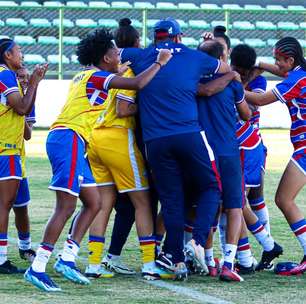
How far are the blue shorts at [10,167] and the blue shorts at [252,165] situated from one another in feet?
6.24

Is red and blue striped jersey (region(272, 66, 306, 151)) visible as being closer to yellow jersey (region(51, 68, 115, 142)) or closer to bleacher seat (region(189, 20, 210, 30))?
yellow jersey (region(51, 68, 115, 142))

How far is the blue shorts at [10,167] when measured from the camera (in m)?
8.45

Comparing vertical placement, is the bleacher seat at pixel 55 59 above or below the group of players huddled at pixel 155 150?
below

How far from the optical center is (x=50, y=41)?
85.0 feet

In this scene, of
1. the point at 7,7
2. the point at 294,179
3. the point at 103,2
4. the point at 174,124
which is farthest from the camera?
the point at 103,2

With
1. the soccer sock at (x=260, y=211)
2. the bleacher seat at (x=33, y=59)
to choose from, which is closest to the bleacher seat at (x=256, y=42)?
the bleacher seat at (x=33, y=59)

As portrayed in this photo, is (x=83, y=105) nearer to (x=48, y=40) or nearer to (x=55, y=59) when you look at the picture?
(x=55, y=59)

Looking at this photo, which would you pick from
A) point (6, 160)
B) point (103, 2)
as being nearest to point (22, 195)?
point (6, 160)

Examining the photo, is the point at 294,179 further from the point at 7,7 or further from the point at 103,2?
the point at 103,2

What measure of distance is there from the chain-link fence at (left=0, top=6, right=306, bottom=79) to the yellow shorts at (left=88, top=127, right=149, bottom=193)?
16.7m

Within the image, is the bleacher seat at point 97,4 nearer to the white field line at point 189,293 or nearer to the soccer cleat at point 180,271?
the soccer cleat at point 180,271

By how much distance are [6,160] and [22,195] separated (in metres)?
0.62

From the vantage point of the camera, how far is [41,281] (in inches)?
299

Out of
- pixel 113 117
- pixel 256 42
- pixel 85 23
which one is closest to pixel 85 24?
pixel 85 23
